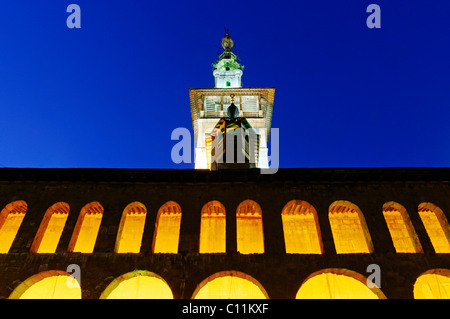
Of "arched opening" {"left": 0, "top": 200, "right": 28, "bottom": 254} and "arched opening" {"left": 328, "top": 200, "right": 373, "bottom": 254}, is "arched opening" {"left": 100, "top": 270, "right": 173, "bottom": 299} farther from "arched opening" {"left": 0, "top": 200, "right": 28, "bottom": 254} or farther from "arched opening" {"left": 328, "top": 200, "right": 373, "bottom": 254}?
"arched opening" {"left": 328, "top": 200, "right": 373, "bottom": 254}

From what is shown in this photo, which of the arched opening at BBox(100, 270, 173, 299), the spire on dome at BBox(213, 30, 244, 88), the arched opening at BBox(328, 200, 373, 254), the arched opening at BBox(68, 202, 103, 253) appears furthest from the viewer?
the spire on dome at BBox(213, 30, 244, 88)

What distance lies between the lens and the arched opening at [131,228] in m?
13.8

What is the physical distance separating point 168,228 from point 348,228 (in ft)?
22.8

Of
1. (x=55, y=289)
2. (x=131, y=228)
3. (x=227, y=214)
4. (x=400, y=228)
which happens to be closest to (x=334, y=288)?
(x=400, y=228)

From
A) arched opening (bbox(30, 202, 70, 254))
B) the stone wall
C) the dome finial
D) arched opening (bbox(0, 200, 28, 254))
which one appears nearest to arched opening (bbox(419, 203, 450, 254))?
the stone wall

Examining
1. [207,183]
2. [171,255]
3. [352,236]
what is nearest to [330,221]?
[352,236]

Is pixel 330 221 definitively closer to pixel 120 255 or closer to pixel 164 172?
pixel 164 172

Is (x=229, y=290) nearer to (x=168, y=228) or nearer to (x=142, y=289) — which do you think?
(x=142, y=289)

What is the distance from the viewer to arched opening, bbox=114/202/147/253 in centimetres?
1377

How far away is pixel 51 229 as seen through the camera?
14391 mm

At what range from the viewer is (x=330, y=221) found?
47.4ft

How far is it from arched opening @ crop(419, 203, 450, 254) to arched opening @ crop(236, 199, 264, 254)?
20.1 ft

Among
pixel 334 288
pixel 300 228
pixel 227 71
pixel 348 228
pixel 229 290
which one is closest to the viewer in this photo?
pixel 334 288

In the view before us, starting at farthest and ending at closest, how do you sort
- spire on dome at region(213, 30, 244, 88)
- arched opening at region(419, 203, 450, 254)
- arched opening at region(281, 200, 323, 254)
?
1. spire on dome at region(213, 30, 244, 88)
2. arched opening at region(281, 200, 323, 254)
3. arched opening at region(419, 203, 450, 254)
